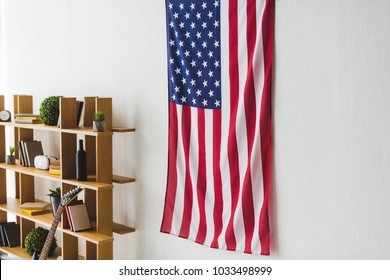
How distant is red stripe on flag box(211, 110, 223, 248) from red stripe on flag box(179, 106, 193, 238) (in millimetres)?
206

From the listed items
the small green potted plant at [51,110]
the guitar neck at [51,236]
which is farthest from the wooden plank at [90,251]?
the small green potted plant at [51,110]

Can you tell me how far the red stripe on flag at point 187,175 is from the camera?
3527mm

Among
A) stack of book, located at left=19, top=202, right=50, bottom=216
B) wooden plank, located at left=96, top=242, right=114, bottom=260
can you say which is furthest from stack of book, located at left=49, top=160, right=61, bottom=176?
wooden plank, located at left=96, top=242, right=114, bottom=260

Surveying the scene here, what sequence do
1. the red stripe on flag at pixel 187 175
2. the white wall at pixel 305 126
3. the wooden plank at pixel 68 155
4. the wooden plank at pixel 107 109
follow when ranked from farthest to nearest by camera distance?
the wooden plank at pixel 68 155, the wooden plank at pixel 107 109, the red stripe on flag at pixel 187 175, the white wall at pixel 305 126

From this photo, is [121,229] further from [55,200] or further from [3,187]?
[3,187]

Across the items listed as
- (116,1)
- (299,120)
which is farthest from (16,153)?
(299,120)

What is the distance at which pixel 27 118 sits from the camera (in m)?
4.43

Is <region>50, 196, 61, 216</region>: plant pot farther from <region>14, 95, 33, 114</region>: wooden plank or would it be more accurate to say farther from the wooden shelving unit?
<region>14, 95, 33, 114</region>: wooden plank

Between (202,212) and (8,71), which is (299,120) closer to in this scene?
(202,212)

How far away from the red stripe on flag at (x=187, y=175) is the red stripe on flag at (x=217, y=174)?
21 cm

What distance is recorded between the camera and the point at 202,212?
3486mm

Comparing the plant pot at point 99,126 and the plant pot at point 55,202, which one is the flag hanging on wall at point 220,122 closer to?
the plant pot at point 99,126

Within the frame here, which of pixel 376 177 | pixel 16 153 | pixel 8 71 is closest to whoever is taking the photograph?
pixel 376 177
